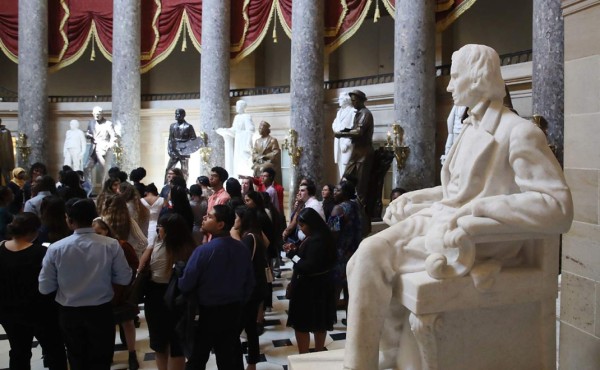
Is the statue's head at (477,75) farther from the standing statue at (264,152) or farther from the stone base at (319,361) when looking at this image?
the standing statue at (264,152)

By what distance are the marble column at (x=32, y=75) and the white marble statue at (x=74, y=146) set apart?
522 mm

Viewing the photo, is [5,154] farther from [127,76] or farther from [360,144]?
[360,144]

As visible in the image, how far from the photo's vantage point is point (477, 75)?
2.48 m

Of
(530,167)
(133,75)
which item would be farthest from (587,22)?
(133,75)

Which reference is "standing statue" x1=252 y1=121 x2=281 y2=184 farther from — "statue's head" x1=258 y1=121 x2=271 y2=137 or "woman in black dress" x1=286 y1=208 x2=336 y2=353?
"woman in black dress" x1=286 y1=208 x2=336 y2=353

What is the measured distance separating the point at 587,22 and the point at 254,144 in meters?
8.35

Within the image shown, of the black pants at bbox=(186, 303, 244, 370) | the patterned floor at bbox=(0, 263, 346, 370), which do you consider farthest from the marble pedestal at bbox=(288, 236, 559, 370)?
the patterned floor at bbox=(0, 263, 346, 370)

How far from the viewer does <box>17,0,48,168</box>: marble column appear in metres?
14.1

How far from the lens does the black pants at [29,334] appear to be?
359 centimetres

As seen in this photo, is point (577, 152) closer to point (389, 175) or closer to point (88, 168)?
point (389, 175)

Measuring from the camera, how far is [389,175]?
13656 millimetres

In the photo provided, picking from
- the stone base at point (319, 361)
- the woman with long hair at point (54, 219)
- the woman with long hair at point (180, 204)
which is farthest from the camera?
the woman with long hair at point (180, 204)

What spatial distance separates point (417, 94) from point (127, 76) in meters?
7.54

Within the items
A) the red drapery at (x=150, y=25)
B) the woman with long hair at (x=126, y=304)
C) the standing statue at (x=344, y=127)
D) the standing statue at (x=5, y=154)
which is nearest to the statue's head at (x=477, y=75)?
the woman with long hair at (x=126, y=304)
